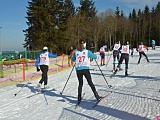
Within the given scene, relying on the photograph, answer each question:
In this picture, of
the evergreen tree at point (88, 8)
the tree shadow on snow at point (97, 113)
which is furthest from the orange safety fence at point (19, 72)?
the evergreen tree at point (88, 8)

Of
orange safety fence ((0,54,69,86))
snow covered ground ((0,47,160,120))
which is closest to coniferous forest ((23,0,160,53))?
orange safety fence ((0,54,69,86))

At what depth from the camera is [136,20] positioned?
7888cm

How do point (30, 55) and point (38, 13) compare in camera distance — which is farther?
point (38, 13)

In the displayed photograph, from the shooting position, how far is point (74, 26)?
50.8 m

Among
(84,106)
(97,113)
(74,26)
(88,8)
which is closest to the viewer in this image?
(97,113)

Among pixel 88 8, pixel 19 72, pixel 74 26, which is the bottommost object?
pixel 19 72

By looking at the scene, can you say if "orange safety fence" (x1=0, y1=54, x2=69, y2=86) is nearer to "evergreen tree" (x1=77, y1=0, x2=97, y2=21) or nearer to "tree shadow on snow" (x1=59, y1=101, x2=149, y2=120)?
"tree shadow on snow" (x1=59, y1=101, x2=149, y2=120)

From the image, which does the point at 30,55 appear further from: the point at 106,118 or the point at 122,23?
the point at 122,23

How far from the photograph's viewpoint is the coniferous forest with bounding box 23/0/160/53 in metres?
43.5

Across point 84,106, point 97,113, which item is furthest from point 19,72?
point 97,113

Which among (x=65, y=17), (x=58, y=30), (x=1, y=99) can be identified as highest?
(x=65, y=17)

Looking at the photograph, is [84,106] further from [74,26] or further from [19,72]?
[74,26]

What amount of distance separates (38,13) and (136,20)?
44.2 meters

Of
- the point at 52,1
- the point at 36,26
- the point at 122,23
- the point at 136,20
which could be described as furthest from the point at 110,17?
the point at 36,26
